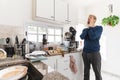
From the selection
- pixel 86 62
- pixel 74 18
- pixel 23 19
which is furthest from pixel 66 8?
pixel 86 62

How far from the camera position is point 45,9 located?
7.56ft

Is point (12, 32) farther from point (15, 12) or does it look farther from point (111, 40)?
point (111, 40)

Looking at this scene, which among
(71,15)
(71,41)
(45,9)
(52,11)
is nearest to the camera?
(45,9)

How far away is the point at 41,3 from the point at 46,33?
2.17ft

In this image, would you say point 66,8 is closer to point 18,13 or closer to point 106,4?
point 18,13

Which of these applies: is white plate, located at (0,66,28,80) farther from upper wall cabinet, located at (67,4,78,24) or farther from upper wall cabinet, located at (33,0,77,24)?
upper wall cabinet, located at (67,4,78,24)

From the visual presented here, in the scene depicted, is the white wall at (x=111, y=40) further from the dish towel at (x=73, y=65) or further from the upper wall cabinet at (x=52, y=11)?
the dish towel at (x=73, y=65)

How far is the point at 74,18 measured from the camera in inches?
119

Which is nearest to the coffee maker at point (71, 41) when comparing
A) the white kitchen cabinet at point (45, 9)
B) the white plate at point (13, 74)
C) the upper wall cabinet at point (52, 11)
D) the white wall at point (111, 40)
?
the upper wall cabinet at point (52, 11)

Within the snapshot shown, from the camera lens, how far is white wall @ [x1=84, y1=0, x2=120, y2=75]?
324cm

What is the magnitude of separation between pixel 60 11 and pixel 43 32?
575 mm

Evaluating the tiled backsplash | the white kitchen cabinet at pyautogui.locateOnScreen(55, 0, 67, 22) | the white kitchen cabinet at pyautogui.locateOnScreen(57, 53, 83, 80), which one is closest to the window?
the tiled backsplash

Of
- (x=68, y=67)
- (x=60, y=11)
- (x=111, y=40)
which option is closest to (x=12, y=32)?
(x=60, y=11)

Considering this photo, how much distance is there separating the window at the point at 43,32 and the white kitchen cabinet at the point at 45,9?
12.5 inches
